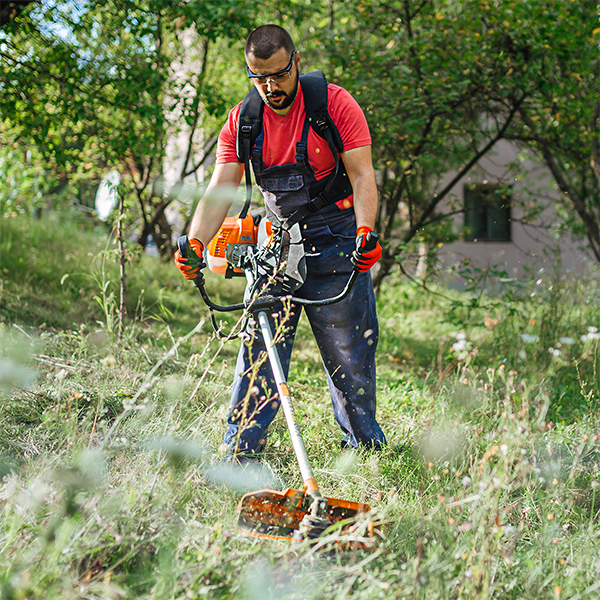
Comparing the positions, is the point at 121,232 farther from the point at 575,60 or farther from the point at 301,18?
the point at 575,60

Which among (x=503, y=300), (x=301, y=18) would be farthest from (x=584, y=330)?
(x=301, y=18)

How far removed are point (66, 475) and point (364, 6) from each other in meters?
5.08

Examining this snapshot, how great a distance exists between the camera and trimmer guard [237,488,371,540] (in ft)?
6.12

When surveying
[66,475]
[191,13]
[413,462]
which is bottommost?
[413,462]

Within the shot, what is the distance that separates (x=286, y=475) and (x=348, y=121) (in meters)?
1.71

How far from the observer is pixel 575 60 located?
16.8 ft

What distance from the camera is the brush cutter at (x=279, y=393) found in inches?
72.9

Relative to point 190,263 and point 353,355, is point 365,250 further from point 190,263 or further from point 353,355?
point 190,263

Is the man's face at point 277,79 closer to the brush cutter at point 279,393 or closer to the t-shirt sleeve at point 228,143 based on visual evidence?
the t-shirt sleeve at point 228,143

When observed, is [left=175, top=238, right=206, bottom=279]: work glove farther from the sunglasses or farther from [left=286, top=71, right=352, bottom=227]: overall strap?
the sunglasses

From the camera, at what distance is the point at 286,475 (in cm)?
265

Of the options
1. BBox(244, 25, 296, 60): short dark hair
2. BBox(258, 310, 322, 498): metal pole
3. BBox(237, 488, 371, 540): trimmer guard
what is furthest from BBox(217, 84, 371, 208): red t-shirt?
BBox(237, 488, 371, 540): trimmer guard

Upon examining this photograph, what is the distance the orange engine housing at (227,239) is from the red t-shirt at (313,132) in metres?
0.33

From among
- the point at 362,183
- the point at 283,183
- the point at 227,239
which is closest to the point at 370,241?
the point at 362,183
